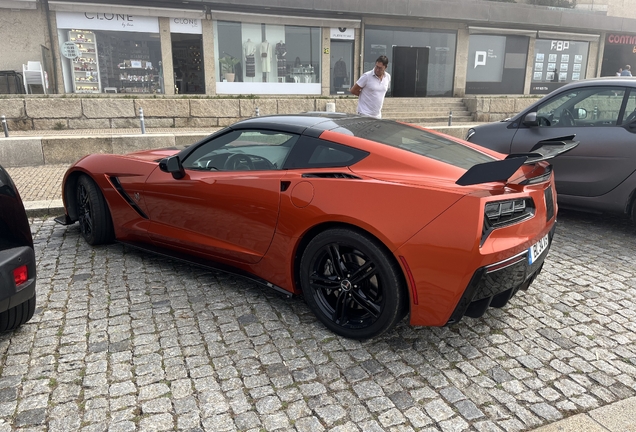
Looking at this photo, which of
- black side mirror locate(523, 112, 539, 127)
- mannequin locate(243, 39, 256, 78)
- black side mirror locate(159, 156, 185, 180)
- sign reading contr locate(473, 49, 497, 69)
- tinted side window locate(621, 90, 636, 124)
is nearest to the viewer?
black side mirror locate(159, 156, 185, 180)

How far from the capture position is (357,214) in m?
2.77

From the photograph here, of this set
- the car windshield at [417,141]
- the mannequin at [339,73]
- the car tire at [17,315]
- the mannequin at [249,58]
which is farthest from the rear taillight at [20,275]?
the mannequin at [339,73]

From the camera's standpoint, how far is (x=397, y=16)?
2108 centimetres

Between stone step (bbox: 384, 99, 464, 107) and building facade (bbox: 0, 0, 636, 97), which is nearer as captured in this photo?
building facade (bbox: 0, 0, 636, 97)

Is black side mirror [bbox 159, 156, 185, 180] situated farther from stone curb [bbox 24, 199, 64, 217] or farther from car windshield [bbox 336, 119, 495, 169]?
stone curb [bbox 24, 199, 64, 217]

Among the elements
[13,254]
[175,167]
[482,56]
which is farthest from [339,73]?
[13,254]

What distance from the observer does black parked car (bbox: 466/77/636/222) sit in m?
5.02

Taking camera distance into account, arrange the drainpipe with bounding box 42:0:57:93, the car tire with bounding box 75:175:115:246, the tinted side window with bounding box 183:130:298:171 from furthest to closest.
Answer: the drainpipe with bounding box 42:0:57:93 < the car tire with bounding box 75:175:115:246 < the tinted side window with bounding box 183:130:298:171

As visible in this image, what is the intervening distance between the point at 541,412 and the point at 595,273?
221 centimetres

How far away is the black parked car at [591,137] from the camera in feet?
16.5

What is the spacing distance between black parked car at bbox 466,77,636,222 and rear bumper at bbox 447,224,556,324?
265cm

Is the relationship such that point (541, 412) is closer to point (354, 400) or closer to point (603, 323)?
point (354, 400)

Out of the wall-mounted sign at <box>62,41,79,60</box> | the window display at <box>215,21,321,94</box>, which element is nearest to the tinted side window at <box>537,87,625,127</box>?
the window display at <box>215,21,321,94</box>

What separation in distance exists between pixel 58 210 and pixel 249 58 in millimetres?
15479
